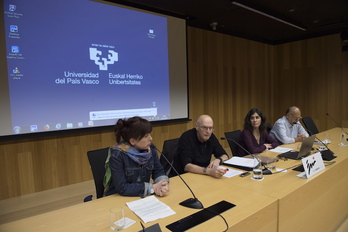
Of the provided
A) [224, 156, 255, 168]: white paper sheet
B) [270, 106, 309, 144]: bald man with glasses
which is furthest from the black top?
[270, 106, 309, 144]: bald man with glasses

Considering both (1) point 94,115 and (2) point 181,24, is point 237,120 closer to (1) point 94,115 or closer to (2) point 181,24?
(2) point 181,24

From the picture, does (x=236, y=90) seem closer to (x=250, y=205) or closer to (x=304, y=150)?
(x=304, y=150)

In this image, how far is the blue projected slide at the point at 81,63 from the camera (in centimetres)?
278

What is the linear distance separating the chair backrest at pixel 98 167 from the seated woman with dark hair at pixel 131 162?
0.11 meters

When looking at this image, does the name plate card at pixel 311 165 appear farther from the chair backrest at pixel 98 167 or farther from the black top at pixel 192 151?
the chair backrest at pixel 98 167

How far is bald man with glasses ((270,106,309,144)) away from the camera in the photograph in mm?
3166

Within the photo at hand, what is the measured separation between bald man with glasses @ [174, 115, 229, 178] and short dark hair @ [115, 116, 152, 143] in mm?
634

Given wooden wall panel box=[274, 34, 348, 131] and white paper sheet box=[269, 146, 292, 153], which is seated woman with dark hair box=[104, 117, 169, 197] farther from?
wooden wall panel box=[274, 34, 348, 131]

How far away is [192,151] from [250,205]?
39.3 inches

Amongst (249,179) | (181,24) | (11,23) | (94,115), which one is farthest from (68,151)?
(181,24)

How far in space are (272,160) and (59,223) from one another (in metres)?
1.71

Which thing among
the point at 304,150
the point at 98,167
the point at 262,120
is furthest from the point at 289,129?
the point at 98,167

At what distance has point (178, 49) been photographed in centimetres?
427

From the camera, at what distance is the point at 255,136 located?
2.88 m
